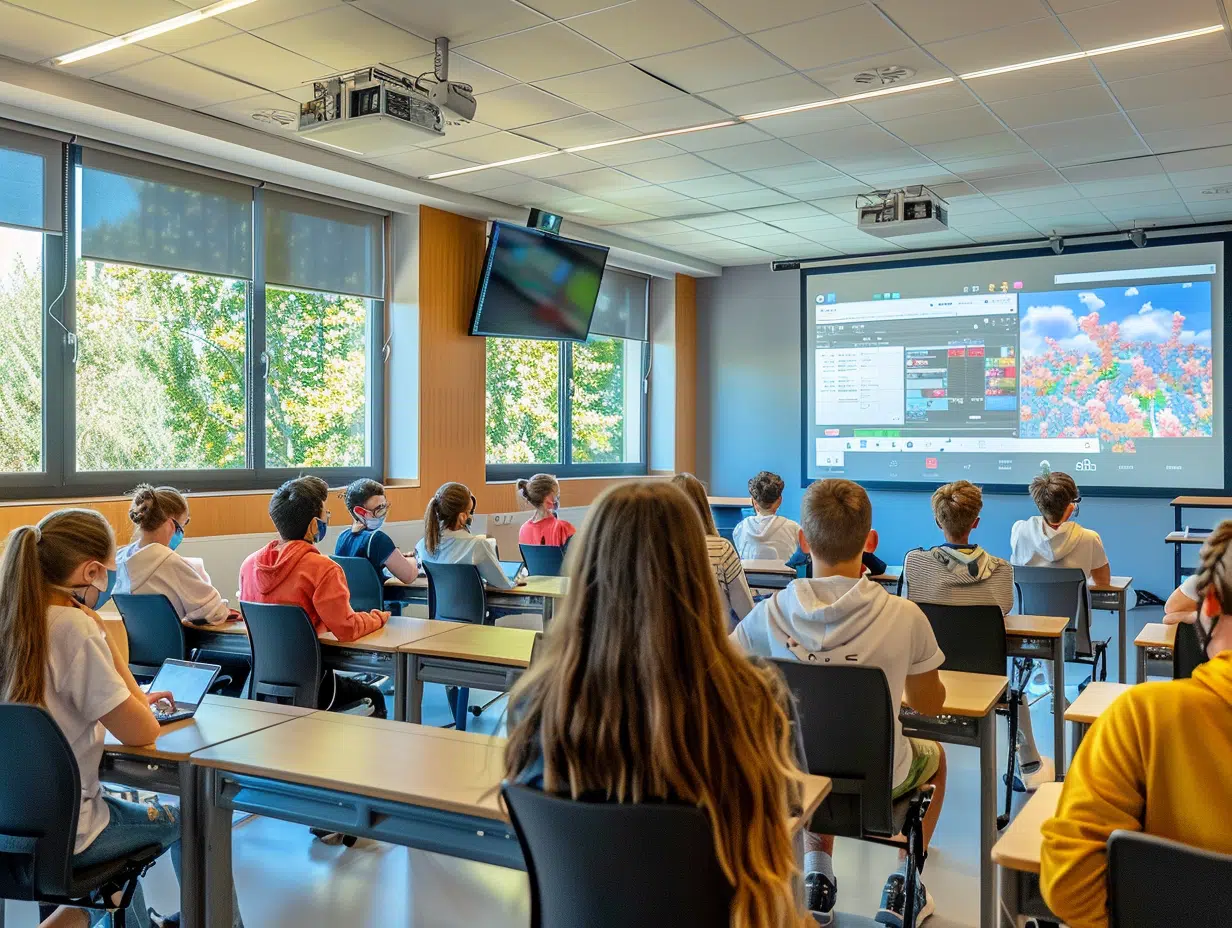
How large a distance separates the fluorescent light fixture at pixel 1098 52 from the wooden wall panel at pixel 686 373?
5.27 m

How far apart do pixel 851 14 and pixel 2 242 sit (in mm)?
4089

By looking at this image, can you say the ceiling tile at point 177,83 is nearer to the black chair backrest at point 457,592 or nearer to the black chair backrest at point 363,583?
the black chair backrest at point 363,583

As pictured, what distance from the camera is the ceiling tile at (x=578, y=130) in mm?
5332

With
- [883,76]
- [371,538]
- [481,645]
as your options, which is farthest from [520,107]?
[481,645]

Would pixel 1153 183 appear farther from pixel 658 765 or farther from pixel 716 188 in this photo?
pixel 658 765

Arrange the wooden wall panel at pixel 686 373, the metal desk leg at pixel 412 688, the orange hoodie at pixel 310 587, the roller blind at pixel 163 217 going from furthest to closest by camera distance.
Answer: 1. the wooden wall panel at pixel 686 373
2. the roller blind at pixel 163 217
3. the orange hoodie at pixel 310 587
4. the metal desk leg at pixel 412 688

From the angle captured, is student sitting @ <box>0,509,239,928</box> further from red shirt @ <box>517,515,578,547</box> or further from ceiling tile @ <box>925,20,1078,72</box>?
red shirt @ <box>517,515,578,547</box>

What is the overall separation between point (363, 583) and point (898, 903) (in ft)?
9.39

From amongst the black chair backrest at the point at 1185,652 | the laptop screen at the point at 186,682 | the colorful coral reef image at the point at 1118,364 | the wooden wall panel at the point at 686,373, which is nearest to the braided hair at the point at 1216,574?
the black chair backrest at the point at 1185,652

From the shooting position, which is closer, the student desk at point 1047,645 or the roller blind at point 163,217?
the student desk at point 1047,645

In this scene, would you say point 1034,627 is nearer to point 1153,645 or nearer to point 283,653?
point 1153,645

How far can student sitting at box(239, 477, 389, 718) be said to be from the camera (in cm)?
341

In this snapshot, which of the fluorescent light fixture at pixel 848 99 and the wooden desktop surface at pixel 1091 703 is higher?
the fluorescent light fixture at pixel 848 99

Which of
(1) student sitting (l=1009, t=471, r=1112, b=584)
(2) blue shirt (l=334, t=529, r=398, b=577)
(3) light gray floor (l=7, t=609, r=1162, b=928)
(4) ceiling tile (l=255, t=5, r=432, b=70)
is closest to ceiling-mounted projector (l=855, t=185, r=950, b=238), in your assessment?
(1) student sitting (l=1009, t=471, r=1112, b=584)
